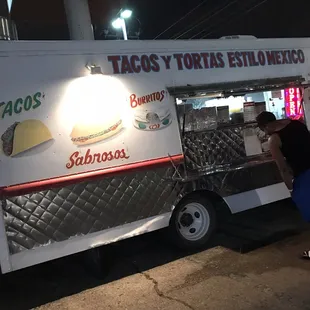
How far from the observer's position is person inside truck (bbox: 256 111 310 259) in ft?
13.5

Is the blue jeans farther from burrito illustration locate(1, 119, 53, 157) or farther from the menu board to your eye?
burrito illustration locate(1, 119, 53, 157)

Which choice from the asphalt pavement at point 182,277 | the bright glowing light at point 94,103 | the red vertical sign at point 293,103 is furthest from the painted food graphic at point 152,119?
the red vertical sign at point 293,103

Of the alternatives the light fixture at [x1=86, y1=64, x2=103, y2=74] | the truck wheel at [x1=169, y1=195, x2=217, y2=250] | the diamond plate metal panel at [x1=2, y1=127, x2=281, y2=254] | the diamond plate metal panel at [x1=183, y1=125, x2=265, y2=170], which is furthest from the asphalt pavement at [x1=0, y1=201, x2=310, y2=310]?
the light fixture at [x1=86, y1=64, x2=103, y2=74]

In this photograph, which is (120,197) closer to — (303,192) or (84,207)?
(84,207)

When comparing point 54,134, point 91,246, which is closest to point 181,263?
point 91,246

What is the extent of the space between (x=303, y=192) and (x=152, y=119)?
6.68 feet

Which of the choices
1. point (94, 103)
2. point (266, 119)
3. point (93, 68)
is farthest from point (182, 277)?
point (93, 68)

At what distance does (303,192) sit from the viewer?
409 cm

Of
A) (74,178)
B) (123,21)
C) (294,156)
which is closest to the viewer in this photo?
(294,156)

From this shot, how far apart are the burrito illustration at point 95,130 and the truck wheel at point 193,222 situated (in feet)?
4.60

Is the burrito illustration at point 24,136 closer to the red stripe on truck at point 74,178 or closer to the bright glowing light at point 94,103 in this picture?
the bright glowing light at point 94,103

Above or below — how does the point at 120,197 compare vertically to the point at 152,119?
below

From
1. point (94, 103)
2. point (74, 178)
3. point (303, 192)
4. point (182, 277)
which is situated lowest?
point (182, 277)

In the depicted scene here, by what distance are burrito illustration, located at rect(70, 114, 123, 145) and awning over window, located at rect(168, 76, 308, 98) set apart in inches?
36.7
